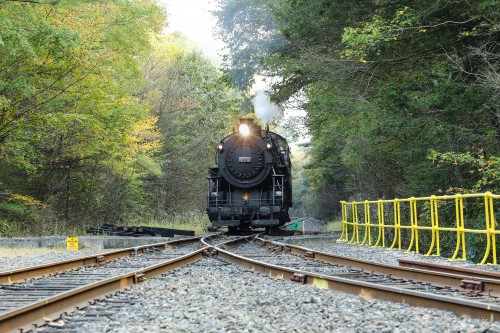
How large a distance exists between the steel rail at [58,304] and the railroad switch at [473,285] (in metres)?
3.55

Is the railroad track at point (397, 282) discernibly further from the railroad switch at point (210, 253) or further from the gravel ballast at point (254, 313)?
the railroad switch at point (210, 253)

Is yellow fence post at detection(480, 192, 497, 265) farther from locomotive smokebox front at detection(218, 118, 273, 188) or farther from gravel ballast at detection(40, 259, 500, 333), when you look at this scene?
locomotive smokebox front at detection(218, 118, 273, 188)

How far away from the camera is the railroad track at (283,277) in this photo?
14.6 ft

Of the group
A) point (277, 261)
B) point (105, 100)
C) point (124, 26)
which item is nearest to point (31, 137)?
point (105, 100)

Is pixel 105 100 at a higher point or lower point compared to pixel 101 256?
higher

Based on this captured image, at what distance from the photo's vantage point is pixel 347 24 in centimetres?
1534

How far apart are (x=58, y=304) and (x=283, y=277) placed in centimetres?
309

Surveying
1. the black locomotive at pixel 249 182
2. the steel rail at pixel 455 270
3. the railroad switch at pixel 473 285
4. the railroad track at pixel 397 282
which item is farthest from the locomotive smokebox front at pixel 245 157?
the railroad switch at pixel 473 285

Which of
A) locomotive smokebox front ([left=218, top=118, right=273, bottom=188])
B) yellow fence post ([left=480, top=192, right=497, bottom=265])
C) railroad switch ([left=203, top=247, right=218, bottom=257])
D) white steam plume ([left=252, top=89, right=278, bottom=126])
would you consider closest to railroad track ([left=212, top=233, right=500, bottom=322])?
railroad switch ([left=203, top=247, right=218, bottom=257])

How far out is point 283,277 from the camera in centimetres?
707

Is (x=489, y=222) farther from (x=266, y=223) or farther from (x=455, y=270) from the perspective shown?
(x=266, y=223)

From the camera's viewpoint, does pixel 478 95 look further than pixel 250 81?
No

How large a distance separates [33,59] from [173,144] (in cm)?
1813

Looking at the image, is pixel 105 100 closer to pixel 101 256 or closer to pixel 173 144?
pixel 101 256
